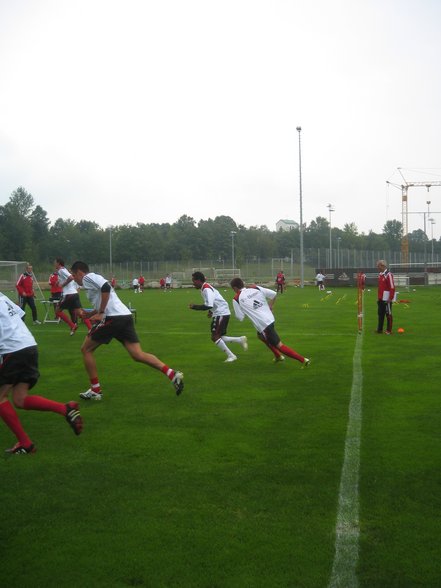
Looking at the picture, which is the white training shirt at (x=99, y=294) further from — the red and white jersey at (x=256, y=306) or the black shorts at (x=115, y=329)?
the red and white jersey at (x=256, y=306)

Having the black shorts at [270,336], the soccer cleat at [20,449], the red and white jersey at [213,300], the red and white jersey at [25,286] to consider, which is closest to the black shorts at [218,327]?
the red and white jersey at [213,300]

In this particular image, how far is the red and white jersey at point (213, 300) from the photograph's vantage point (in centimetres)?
1207

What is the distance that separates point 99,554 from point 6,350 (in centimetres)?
252

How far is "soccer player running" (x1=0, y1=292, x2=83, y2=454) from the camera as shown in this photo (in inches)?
238

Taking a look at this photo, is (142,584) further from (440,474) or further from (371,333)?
(371,333)

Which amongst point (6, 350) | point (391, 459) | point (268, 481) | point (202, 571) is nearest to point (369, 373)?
point (391, 459)

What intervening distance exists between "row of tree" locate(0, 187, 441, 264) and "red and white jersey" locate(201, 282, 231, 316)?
239 ft

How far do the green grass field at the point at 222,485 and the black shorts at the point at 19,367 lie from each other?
2.48ft

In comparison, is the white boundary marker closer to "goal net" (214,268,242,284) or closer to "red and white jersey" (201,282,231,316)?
"red and white jersey" (201,282,231,316)

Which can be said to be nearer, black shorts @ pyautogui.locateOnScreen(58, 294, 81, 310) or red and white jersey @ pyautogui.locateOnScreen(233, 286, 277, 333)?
red and white jersey @ pyautogui.locateOnScreen(233, 286, 277, 333)

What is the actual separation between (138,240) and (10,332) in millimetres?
100254

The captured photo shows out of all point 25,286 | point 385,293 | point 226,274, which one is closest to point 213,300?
point 385,293

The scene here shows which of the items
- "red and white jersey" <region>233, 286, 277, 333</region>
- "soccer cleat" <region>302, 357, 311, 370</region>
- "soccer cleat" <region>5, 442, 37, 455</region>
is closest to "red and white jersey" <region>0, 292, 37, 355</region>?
"soccer cleat" <region>5, 442, 37, 455</region>

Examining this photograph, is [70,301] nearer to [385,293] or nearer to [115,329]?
[385,293]
